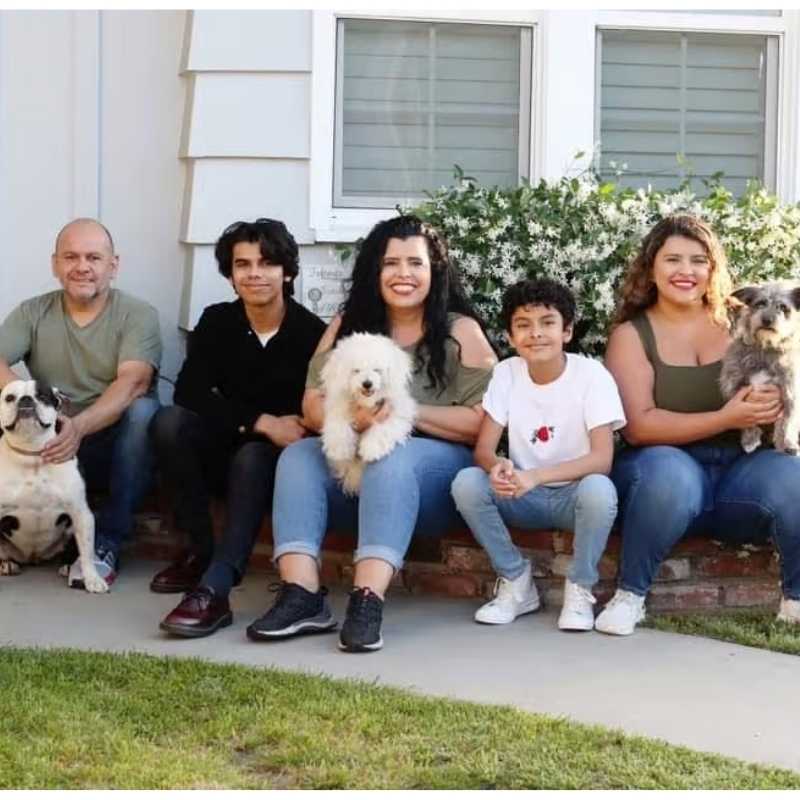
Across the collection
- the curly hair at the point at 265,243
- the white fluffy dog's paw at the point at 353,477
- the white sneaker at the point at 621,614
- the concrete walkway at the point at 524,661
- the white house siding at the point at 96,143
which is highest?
the white house siding at the point at 96,143

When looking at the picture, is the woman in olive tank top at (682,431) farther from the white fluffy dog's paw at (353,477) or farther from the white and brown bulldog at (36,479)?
the white and brown bulldog at (36,479)

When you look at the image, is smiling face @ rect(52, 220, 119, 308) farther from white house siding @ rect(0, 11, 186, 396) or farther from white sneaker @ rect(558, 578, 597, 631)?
white sneaker @ rect(558, 578, 597, 631)

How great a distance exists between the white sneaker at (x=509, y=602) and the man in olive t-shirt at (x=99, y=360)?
1472mm

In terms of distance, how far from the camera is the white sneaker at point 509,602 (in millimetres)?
4699

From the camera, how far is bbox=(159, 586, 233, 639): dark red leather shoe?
14.7 feet

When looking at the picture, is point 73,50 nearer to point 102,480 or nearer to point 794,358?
point 102,480

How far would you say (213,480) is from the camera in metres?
5.37

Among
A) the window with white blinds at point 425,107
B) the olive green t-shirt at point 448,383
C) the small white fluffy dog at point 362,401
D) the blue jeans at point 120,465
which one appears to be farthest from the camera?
the window with white blinds at point 425,107

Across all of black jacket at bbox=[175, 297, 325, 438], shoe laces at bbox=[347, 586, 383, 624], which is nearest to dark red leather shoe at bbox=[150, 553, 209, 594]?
black jacket at bbox=[175, 297, 325, 438]

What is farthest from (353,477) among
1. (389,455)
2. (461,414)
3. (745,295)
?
(745,295)

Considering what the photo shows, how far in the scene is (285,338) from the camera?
17.6 feet

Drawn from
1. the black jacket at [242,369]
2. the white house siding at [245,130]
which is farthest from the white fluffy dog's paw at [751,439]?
the white house siding at [245,130]

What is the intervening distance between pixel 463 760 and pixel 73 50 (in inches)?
156

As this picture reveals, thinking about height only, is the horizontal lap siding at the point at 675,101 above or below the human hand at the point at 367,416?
above
